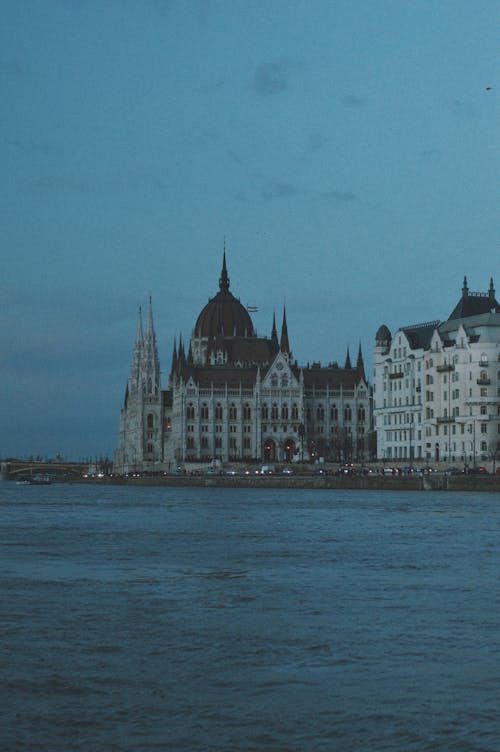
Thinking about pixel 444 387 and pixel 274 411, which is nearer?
pixel 444 387

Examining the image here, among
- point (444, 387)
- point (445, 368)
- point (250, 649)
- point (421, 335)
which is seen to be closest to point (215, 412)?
Result: point (421, 335)

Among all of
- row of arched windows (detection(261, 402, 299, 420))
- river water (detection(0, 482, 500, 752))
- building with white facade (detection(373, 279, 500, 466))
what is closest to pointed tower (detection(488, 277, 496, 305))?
building with white facade (detection(373, 279, 500, 466))

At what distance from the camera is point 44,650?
22.9 metres

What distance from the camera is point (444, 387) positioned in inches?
5359

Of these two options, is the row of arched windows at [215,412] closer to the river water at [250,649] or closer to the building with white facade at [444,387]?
the building with white facade at [444,387]

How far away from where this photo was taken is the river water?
56.7 ft

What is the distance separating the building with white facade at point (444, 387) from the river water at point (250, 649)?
85.5 m

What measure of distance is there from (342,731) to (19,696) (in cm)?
516

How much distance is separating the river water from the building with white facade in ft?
280

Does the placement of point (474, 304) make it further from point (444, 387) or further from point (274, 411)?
point (274, 411)

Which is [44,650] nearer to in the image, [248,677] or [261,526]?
[248,677]

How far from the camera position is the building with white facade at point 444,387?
130250 mm

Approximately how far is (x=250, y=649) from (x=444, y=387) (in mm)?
115039

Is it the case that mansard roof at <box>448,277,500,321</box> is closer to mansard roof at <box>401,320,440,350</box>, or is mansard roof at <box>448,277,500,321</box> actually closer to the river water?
mansard roof at <box>401,320,440,350</box>
